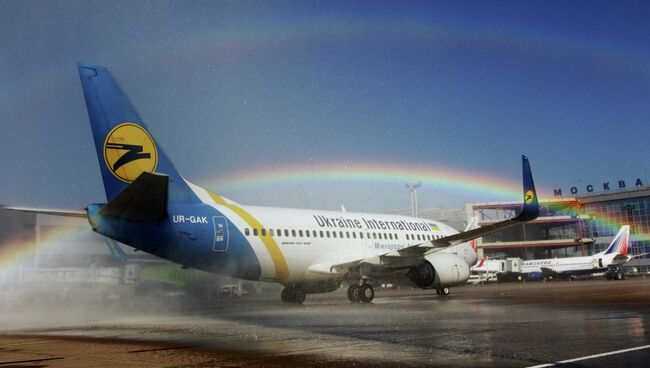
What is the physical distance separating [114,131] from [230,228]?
572 cm

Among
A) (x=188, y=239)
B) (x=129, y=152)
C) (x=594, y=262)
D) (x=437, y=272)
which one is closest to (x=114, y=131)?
(x=129, y=152)

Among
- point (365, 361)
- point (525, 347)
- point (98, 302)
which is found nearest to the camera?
point (365, 361)

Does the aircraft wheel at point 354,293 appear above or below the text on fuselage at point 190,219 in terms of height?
below

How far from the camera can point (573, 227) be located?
392 ft

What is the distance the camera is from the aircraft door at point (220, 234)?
2114 cm

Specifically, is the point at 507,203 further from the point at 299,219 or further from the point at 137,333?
the point at 137,333

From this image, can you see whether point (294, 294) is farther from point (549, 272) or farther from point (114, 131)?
point (549, 272)

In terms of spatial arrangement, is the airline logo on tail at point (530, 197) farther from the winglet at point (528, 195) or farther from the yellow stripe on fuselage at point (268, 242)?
the yellow stripe on fuselage at point (268, 242)

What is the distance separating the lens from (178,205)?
2053cm

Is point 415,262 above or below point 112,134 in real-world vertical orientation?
below

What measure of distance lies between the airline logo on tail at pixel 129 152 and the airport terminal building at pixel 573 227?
97735 millimetres

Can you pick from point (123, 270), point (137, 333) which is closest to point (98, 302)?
point (123, 270)

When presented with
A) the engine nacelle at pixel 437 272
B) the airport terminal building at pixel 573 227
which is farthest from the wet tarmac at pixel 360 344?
the airport terminal building at pixel 573 227

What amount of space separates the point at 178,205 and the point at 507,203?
100722 mm
